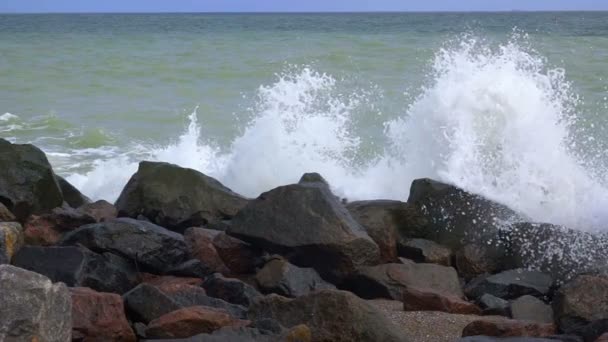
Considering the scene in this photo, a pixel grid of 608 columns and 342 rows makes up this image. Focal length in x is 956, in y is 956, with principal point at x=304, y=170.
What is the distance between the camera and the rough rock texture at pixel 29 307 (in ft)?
10.3

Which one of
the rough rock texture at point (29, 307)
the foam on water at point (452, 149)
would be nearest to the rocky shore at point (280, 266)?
the rough rock texture at point (29, 307)

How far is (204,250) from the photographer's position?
5.47 meters

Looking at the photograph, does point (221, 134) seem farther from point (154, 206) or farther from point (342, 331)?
point (342, 331)

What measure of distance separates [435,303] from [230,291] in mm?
1022

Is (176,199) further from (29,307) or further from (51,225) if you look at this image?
(29,307)

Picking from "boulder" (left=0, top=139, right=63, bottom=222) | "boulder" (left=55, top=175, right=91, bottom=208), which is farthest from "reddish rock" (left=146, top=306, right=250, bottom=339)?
"boulder" (left=55, top=175, right=91, bottom=208)

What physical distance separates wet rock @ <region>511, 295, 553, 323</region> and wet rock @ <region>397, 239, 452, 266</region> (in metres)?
1.04

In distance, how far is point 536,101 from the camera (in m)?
7.79

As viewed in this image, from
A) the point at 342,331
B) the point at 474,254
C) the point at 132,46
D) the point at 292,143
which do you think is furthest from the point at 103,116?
the point at 132,46

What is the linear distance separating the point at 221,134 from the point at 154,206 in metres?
4.97

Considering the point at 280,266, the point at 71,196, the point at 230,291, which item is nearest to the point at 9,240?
the point at 230,291

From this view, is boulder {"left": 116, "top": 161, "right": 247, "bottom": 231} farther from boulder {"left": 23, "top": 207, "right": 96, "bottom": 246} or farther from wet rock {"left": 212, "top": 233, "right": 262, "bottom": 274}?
wet rock {"left": 212, "top": 233, "right": 262, "bottom": 274}

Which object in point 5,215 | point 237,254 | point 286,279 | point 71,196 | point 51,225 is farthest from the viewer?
point 71,196

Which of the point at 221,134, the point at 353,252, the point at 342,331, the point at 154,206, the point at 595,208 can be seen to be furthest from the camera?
the point at 221,134
